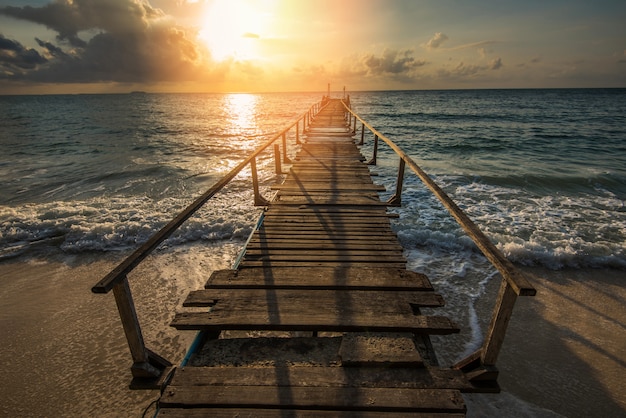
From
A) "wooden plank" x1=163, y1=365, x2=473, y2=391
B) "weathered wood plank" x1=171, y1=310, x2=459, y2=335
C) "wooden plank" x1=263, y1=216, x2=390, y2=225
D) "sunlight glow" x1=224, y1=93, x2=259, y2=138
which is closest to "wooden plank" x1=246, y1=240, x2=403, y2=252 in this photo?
"wooden plank" x1=263, y1=216, x2=390, y2=225

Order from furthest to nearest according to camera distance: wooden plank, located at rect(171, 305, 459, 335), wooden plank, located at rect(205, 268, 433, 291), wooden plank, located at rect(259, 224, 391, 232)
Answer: wooden plank, located at rect(259, 224, 391, 232), wooden plank, located at rect(205, 268, 433, 291), wooden plank, located at rect(171, 305, 459, 335)

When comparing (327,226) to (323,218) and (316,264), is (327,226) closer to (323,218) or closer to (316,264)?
(323,218)

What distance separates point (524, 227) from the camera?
877 centimetres

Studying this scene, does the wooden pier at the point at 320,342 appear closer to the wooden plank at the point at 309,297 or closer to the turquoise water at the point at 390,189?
the wooden plank at the point at 309,297

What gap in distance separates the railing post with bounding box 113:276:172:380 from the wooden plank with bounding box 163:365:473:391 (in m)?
0.19

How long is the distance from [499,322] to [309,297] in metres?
1.71

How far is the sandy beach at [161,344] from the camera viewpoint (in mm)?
3783

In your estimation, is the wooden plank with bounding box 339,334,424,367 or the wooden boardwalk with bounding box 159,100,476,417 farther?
the wooden plank with bounding box 339,334,424,367

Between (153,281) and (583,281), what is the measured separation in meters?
8.92

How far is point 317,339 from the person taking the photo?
2.70 m

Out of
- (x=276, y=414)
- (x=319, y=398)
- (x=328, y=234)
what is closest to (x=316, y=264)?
(x=328, y=234)

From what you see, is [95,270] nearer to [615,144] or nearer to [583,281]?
[583,281]

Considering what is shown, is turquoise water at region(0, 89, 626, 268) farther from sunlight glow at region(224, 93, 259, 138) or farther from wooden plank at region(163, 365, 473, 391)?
sunlight glow at region(224, 93, 259, 138)

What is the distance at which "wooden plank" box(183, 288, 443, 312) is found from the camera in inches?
120
